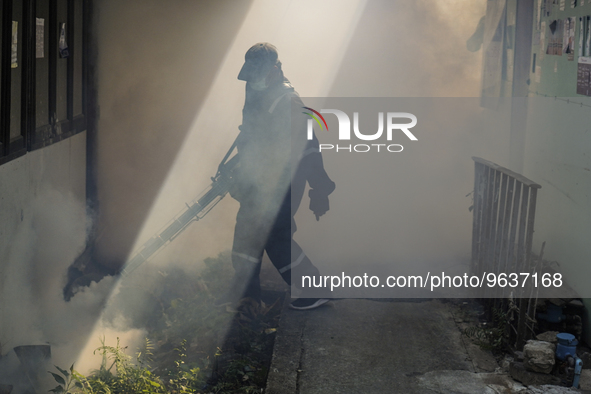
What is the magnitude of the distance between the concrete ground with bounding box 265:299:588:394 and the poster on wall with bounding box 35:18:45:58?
3005mm

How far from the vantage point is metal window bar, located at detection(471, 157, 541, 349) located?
446 cm

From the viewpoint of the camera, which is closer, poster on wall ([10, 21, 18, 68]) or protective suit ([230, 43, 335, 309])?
poster on wall ([10, 21, 18, 68])

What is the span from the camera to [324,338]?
509 centimetres

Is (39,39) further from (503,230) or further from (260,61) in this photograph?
(503,230)

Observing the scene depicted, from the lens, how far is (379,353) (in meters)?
4.82

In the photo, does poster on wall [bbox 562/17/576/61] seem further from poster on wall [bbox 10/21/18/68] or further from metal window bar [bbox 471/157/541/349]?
poster on wall [bbox 10/21/18/68]

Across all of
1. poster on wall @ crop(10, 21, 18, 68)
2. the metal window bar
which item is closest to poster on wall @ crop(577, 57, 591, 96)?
the metal window bar

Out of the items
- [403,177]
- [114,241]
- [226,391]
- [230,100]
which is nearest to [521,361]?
[226,391]

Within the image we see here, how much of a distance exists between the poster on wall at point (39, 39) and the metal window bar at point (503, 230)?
3.82 meters

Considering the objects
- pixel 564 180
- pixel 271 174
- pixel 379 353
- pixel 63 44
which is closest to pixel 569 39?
pixel 564 180

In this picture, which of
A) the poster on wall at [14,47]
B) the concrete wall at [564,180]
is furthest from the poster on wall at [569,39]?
the poster on wall at [14,47]

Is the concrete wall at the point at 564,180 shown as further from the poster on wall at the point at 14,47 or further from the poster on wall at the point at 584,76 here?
the poster on wall at the point at 14,47

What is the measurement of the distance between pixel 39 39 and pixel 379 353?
370 cm

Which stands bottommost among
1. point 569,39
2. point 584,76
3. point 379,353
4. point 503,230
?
point 379,353
